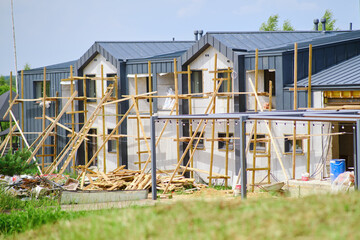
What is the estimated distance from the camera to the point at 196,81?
27.6 metres

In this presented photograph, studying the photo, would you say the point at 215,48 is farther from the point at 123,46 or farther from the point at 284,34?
the point at 123,46

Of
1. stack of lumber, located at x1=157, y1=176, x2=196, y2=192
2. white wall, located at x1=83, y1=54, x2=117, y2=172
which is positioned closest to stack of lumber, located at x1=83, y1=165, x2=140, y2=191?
stack of lumber, located at x1=157, y1=176, x2=196, y2=192

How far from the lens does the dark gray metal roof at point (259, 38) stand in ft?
89.7

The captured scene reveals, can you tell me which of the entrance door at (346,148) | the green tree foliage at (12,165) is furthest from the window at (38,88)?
the entrance door at (346,148)

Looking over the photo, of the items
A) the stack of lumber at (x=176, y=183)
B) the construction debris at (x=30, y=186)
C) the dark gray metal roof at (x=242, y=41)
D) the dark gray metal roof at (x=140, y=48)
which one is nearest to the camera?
the construction debris at (x=30, y=186)

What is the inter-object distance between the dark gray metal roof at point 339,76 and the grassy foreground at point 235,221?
13.7 meters

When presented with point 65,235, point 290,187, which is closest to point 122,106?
point 290,187

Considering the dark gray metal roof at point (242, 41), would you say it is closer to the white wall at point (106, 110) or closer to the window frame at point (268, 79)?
the window frame at point (268, 79)

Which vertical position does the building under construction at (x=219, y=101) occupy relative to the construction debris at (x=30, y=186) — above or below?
above

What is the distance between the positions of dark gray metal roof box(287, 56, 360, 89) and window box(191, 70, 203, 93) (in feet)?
18.6

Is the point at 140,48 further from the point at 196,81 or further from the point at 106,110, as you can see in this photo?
the point at 196,81

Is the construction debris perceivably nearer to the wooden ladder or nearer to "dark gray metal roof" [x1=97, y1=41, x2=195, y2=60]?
the wooden ladder

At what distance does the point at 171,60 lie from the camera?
28.0 metres

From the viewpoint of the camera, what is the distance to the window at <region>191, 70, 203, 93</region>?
2741 centimetres
